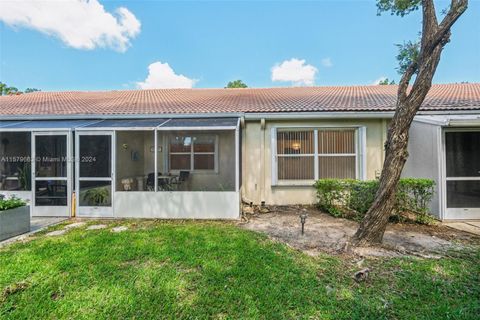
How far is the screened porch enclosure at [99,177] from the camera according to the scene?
7.27 metres

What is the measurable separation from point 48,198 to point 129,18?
13043 millimetres

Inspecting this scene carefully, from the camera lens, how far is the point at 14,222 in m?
5.73

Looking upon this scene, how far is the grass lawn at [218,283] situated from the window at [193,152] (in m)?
4.64

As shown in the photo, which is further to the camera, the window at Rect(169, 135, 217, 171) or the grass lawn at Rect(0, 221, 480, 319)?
the window at Rect(169, 135, 217, 171)

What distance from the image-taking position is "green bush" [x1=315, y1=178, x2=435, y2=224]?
21.4ft

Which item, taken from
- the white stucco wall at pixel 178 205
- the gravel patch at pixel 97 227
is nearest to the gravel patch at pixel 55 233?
the gravel patch at pixel 97 227

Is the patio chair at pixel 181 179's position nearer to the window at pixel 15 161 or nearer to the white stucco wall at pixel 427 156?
the window at pixel 15 161

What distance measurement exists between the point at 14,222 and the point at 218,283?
5.46m

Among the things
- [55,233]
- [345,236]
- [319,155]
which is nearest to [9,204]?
[55,233]

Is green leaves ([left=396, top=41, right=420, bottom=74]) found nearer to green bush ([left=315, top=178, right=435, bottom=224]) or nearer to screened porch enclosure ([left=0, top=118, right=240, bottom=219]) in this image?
green bush ([left=315, top=178, right=435, bottom=224])

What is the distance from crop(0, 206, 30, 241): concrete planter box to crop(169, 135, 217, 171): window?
4.43 m

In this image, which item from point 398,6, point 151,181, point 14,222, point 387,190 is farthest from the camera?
point 151,181

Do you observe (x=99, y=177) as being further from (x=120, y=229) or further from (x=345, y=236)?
(x=345, y=236)

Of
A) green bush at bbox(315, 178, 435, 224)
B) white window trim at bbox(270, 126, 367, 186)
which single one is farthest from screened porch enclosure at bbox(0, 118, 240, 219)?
green bush at bbox(315, 178, 435, 224)
